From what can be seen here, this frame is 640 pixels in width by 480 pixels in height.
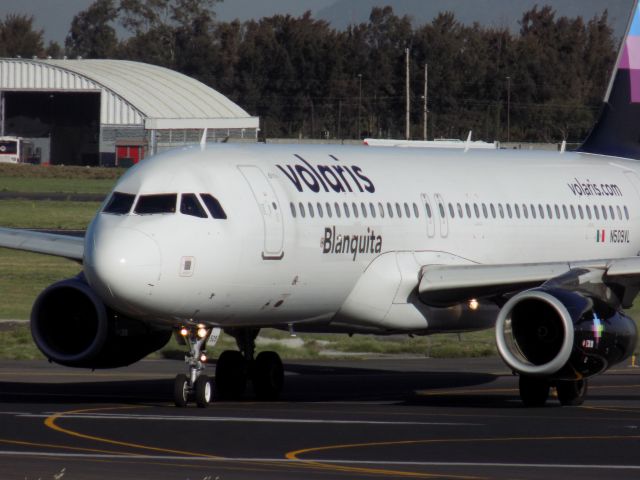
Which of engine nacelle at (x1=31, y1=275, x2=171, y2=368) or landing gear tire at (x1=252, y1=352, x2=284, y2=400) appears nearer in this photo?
engine nacelle at (x1=31, y1=275, x2=171, y2=368)

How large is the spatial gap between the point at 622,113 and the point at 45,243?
13.7 meters

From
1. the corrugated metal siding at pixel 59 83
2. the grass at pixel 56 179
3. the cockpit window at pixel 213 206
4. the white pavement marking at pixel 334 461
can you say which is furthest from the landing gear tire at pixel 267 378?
the corrugated metal siding at pixel 59 83

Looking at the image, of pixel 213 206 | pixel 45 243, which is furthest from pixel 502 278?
pixel 45 243

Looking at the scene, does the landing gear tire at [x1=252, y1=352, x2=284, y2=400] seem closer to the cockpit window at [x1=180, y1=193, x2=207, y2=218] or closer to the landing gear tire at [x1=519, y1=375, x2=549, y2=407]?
the landing gear tire at [x1=519, y1=375, x2=549, y2=407]

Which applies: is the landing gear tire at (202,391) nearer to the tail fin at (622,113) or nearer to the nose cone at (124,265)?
Answer: the nose cone at (124,265)

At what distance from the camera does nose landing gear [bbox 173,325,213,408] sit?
75.8 ft

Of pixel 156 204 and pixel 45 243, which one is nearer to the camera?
pixel 156 204

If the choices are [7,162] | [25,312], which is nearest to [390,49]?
[7,162]

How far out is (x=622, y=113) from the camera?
34.7 meters

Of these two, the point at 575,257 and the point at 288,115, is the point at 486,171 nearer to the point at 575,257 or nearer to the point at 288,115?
the point at 575,257

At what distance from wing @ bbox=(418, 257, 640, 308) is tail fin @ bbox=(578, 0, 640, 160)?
8.79 metres

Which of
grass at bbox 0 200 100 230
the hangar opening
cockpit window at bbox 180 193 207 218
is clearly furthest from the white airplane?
the hangar opening

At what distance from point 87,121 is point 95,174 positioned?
2632 centimetres

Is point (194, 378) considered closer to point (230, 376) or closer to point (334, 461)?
point (230, 376)
